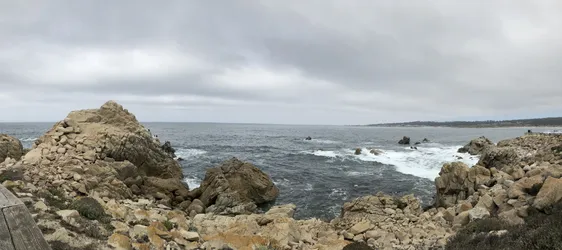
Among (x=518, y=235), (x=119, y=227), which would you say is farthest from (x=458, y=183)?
(x=119, y=227)

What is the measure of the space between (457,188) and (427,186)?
8385 millimetres

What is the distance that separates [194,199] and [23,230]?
18752mm

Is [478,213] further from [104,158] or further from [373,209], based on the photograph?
[104,158]

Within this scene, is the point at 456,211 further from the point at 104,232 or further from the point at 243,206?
the point at 104,232

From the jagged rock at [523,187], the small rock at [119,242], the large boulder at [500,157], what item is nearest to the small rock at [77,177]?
the small rock at [119,242]

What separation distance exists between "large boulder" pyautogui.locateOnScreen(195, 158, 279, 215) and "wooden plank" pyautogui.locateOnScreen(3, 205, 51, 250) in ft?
50.5

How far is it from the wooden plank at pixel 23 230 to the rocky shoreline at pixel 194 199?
3482mm

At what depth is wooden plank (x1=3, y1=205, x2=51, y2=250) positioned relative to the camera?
6.85ft

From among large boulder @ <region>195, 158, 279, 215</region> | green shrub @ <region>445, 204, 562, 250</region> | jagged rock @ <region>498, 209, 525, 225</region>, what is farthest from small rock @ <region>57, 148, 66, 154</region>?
jagged rock @ <region>498, 209, 525, 225</region>

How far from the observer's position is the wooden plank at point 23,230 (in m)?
2.09

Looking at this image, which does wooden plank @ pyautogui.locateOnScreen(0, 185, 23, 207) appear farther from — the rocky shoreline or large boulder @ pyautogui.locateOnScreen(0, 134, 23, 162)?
large boulder @ pyautogui.locateOnScreen(0, 134, 23, 162)

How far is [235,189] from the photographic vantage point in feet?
69.5

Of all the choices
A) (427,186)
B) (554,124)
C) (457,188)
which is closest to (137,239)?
(457,188)

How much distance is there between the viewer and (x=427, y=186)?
25406 mm
